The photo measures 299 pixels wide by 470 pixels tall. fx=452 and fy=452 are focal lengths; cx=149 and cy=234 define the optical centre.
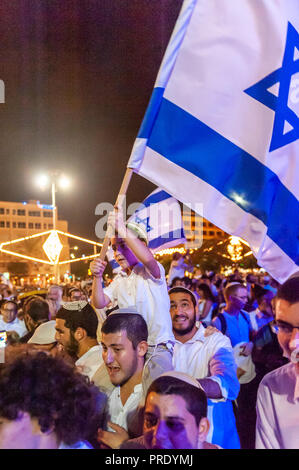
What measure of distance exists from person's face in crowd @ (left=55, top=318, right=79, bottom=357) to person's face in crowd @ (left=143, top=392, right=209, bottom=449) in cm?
167

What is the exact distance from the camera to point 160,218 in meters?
7.55

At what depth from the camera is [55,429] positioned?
78.8 inches

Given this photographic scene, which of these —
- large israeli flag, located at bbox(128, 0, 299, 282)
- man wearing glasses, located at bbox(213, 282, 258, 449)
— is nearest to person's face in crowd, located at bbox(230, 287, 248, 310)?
man wearing glasses, located at bbox(213, 282, 258, 449)

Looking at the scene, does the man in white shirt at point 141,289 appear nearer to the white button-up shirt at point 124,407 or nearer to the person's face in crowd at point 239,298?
the white button-up shirt at point 124,407

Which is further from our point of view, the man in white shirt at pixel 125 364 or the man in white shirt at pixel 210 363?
the man in white shirt at pixel 210 363

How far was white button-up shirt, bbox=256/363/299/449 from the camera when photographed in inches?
89.0

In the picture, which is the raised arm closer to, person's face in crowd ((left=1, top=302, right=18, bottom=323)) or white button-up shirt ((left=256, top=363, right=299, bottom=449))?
white button-up shirt ((left=256, top=363, right=299, bottom=449))

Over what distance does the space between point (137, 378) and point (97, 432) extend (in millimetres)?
427

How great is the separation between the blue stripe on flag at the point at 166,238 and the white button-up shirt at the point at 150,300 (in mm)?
3532

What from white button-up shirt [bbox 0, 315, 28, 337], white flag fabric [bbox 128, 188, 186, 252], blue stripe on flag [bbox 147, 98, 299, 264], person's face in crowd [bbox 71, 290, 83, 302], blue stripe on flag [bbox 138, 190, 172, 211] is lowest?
white button-up shirt [bbox 0, 315, 28, 337]

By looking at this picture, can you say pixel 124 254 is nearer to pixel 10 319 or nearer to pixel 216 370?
pixel 216 370

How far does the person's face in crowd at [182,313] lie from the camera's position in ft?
12.9

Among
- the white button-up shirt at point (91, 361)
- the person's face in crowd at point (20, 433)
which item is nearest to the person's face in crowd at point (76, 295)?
the white button-up shirt at point (91, 361)

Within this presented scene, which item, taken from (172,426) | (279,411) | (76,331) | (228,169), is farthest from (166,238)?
(172,426)
